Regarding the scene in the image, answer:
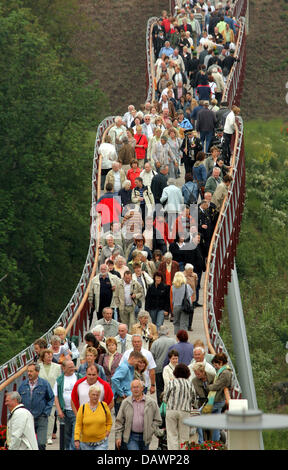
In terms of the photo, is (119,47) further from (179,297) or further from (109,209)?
(179,297)

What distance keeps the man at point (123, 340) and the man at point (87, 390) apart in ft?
9.68

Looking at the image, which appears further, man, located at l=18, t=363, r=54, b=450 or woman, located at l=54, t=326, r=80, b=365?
woman, located at l=54, t=326, r=80, b=365

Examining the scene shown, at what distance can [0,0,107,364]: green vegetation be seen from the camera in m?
46.3

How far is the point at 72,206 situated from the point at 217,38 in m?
11.5

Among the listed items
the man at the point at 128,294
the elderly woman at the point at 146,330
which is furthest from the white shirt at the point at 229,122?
the elderly woman at the point at 146,330

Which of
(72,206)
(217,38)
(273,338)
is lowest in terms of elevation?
(273,338)

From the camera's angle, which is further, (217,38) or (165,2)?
(165,2)

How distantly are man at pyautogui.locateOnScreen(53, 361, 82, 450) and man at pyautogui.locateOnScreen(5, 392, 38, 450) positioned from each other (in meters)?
1.88

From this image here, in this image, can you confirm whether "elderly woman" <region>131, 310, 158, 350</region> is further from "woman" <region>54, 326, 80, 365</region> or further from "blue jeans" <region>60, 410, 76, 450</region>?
"blue jeans" <region>60, 410, 76, 450</region>

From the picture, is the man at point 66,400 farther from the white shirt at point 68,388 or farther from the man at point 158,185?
the man at point 158,185

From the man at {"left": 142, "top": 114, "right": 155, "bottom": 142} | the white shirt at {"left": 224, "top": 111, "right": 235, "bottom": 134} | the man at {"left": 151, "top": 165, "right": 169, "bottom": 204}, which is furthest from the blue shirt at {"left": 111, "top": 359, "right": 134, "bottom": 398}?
the white shirt at {"left": 224, "top": 111, "right": 235, "bottom": 134}

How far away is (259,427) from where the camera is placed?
1073 cm
